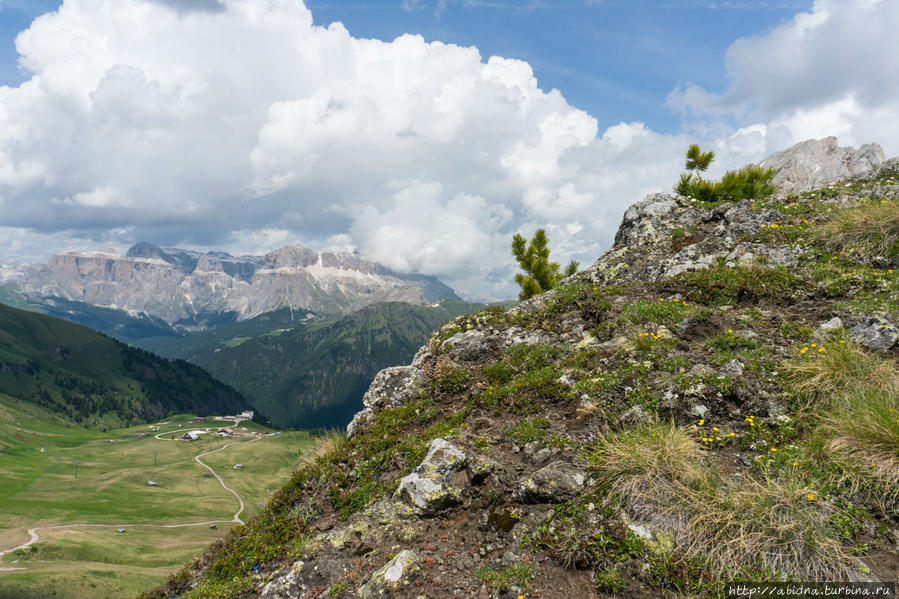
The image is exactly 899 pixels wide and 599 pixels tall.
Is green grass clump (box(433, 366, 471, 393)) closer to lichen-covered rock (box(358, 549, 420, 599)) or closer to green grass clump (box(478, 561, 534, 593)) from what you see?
lichen-covered rock (box(358, 549, 420, 599))

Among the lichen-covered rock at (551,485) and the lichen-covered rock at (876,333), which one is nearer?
the lichen-covered rock at (551,485)

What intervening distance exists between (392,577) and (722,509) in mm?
5994

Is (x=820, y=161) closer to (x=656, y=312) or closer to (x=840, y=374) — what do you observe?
(x=656, y=312)

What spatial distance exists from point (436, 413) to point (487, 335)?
197 inches

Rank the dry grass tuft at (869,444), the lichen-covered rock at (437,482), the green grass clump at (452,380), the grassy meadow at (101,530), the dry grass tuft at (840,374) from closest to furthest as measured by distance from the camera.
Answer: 1. the dry grass tuft at (869,444)
2. the dry grass tuft at (840,374)
3. the lichen-covered rock at (437,482)
4. the green grass clump at (452,380)
5. the grassy meadow at (101,530)

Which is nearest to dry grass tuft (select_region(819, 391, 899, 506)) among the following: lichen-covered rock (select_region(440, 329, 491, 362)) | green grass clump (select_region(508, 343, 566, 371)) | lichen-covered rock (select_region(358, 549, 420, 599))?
green grass clump (select_region(508, 343, 566, 371))

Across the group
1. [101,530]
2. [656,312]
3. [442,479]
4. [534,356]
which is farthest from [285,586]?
[101,530]

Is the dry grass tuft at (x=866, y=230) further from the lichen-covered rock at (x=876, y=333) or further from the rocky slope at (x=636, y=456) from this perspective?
the lichen-covered rock at (x=876, y=333)

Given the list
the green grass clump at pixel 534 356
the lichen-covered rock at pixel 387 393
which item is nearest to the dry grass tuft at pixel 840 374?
the green grass clump at pixel 534 356

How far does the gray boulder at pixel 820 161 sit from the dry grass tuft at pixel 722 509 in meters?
72.5

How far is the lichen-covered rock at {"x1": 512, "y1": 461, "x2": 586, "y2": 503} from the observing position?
25.9ft

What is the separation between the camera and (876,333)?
948 cm

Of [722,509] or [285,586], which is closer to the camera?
[722,509]

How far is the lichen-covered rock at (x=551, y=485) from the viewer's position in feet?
25.9
